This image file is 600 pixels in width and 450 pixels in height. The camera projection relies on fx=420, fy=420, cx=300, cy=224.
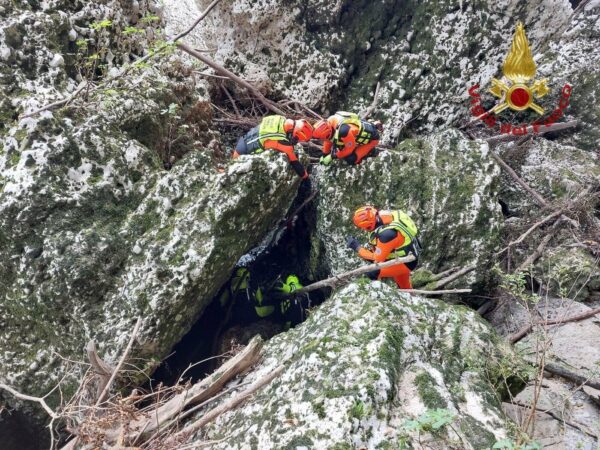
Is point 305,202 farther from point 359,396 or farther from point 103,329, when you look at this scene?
point 359,396

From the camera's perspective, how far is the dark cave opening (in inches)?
206

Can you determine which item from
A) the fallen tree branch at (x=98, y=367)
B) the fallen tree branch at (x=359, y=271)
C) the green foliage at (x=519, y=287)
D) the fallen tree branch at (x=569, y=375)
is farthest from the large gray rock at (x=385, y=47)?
the fallen tree branch at (x=98, y=367)

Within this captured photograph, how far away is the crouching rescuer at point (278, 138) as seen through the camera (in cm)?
468

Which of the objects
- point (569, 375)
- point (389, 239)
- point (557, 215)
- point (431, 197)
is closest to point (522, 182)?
point (557, 215)

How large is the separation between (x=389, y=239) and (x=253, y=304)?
2445 millimetres

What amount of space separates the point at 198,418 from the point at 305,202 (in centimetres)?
344

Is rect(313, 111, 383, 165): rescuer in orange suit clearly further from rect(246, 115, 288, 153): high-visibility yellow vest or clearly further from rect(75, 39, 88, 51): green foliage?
rect(75, 39, 88, 51): green foliage

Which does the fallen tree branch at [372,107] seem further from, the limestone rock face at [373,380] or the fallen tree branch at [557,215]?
the limestone rock face at [373,380]

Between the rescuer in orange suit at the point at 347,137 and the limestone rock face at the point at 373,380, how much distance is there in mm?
2445

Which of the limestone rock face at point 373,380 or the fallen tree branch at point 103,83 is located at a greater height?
the fallen tree branch at point 103,83

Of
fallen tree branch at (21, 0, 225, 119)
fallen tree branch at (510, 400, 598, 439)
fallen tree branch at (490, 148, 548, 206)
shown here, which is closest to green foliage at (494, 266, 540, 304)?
fallen tree branch at (510, 400, 598, 439)

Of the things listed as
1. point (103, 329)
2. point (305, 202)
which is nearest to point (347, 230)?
point (305, 202)

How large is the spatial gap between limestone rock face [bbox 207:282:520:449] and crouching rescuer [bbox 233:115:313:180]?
6.34 ft

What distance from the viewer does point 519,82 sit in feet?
18.6
